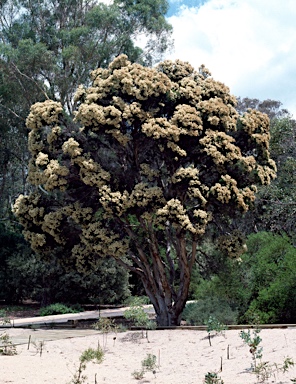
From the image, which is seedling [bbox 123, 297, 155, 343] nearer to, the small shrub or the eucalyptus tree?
the small shrub

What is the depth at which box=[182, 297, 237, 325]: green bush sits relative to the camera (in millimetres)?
11008

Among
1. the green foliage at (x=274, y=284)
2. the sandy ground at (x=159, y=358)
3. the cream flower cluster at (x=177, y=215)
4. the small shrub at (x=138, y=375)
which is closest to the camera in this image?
the sandy ground at (x=159, y=358)

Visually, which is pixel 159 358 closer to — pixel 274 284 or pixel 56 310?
pixel 274 284

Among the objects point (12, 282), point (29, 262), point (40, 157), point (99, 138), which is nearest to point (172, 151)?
point (99, 138)

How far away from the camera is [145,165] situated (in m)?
13.0

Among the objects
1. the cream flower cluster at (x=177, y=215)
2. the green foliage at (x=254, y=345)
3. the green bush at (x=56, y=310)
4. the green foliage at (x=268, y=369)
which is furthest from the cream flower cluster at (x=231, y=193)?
the green bush at (x=56, y=310)

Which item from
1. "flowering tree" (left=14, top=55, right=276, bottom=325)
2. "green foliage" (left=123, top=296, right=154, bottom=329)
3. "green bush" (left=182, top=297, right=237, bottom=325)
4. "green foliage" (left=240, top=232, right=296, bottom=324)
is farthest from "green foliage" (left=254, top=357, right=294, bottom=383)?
"flowering tree" (left=14, top=55, right=276, bottom=325)

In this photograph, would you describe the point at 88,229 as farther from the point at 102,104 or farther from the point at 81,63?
the point at 81,63

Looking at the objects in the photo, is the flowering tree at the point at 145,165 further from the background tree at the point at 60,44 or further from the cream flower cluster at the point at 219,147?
the background tree at the point at 60,44

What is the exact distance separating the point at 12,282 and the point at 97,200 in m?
10.5

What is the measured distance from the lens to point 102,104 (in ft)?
43.5

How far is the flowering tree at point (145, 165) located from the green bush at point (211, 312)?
1111 millimetres

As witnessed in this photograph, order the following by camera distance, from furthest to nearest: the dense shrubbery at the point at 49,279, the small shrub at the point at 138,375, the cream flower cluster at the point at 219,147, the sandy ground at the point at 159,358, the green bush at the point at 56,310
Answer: the dense shrubbery at the point at 49,279
the green bush at the point at 56,310
the cream flower cluster at the point at 219,147
the small shrub at the point at 138,375
the sandy ground at the point at 159,358

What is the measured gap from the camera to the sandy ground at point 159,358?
6191 mm
